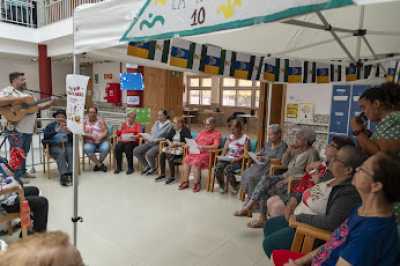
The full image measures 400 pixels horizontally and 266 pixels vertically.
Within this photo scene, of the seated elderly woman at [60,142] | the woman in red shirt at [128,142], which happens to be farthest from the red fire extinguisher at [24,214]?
the woman in red shirt at [128,142]

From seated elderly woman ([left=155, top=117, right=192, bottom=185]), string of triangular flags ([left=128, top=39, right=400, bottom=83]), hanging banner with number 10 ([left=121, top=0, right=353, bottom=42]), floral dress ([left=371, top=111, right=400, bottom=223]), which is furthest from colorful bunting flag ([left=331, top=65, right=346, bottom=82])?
hanging banner with number 10 ([left=121, top=0, right=353, bottom=42])

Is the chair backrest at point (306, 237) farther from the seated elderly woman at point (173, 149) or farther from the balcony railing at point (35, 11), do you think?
the balcony railing at point (35, 11)

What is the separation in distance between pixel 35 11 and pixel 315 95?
8.04 meters

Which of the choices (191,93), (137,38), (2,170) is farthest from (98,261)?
(191,93)

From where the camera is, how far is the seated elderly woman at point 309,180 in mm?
1876

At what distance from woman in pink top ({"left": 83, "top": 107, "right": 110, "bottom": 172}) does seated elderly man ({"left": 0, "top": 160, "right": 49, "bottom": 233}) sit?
2.12 meters

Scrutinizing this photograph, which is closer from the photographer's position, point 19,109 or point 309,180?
point 309,180

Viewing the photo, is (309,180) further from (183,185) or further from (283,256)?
(183,185)

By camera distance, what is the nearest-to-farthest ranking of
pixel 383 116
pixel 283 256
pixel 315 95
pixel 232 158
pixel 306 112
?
pixel 283 256 → pixel 383 116 → pixel 232 158 → pixel 315 95 → pixel 306 112

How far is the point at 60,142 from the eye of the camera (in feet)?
13.8

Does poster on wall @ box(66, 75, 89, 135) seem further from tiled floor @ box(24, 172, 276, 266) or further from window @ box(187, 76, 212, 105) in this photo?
window @ box(187, 76, 212, 105)

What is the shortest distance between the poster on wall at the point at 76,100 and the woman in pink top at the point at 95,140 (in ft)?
8.75

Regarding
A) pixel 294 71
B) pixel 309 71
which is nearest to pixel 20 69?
pixel 294 71

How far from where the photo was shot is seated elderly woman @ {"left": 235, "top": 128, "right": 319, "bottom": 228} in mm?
2699
